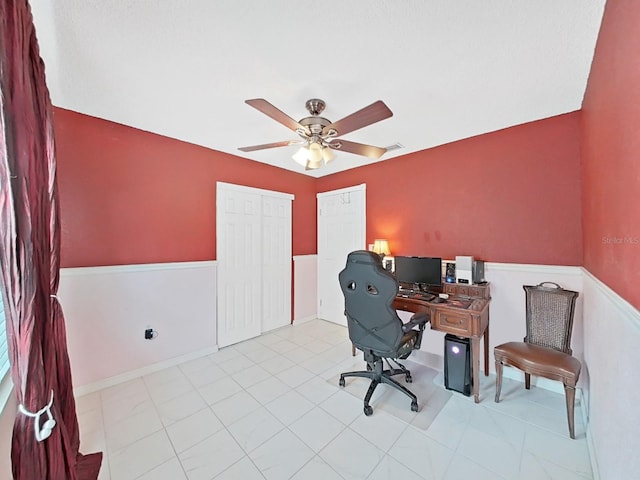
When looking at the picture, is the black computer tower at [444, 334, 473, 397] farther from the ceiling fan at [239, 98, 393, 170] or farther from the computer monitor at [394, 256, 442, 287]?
the ceiling fan at [239, 98, 393, 170]

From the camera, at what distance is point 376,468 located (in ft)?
5.02

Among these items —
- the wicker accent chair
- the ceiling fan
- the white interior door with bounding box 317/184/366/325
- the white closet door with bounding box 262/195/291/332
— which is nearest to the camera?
the ceiling fan

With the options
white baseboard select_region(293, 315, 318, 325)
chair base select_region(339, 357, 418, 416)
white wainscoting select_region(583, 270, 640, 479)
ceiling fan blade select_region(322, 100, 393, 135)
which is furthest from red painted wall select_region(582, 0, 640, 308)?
white baseboard select_region(293, 315, 318, 325)

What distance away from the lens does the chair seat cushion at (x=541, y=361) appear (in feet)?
5.82

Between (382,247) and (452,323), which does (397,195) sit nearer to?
(382,247)

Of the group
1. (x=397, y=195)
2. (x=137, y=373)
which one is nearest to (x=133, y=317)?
(x=137, y=373)

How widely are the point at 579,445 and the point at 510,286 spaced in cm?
125

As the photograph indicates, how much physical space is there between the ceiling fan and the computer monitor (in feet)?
4.24

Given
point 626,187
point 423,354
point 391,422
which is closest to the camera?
point 626,187

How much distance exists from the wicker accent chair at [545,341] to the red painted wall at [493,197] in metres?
0.36

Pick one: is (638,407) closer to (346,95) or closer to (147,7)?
(346,95)

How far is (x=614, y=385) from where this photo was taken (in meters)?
1.12

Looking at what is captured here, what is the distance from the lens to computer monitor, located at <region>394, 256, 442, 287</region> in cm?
268

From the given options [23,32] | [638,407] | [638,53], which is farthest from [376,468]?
[23,32]
